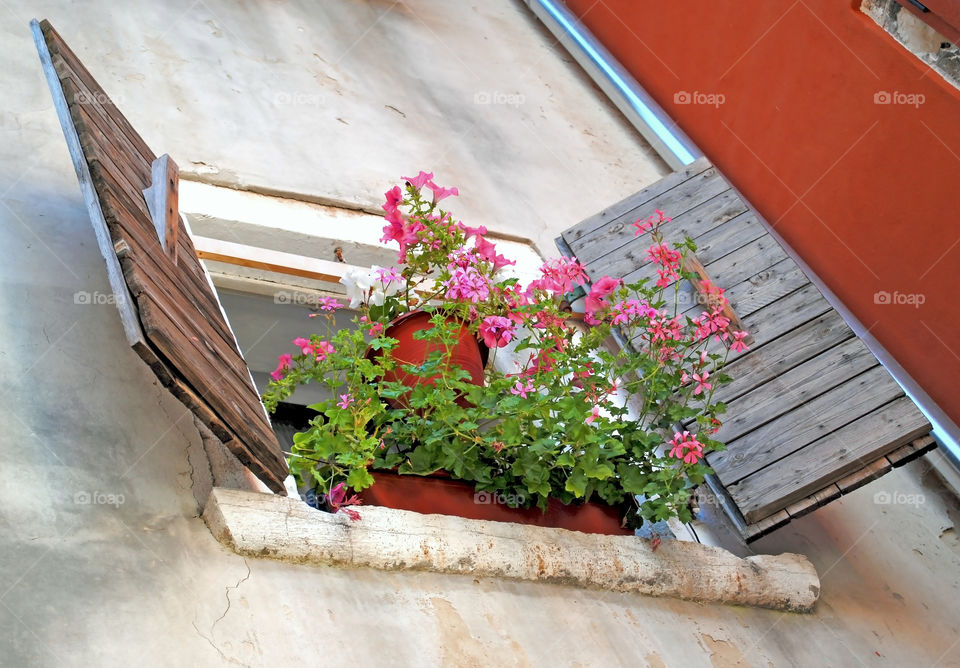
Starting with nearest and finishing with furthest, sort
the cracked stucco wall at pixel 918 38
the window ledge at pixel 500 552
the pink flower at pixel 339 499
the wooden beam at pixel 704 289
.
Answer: the window ledge at pixel 500 552
the pink flower at pixel 339 499
the wooden beam at pixel 704 289
the cracked stucco wall at pixel 918 38

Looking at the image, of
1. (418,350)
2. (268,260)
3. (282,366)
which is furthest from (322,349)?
(268,260)

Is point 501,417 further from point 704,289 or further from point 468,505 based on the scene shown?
point 704,289

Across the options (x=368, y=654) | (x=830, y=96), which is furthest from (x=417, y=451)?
(x=830, y=96)

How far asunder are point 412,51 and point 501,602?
14.4 feet

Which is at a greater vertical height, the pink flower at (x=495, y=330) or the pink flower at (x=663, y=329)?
the pink flower at (x=495, y=330)

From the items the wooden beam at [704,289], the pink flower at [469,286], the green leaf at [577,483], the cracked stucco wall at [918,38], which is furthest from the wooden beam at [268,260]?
the cracked stucco wall at [918,38]

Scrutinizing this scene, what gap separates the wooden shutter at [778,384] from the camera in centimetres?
317

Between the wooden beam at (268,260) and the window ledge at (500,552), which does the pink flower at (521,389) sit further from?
the wooden beam at (268,260)

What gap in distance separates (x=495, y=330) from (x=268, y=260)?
5.17ft

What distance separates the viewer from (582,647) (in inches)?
100

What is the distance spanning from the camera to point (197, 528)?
7.70 feet

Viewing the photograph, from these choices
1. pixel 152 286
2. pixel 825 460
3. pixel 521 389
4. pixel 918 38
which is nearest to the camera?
pixel 152 286

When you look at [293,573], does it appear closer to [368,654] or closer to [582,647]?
[368,654]

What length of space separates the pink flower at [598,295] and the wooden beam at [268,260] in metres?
1.22
